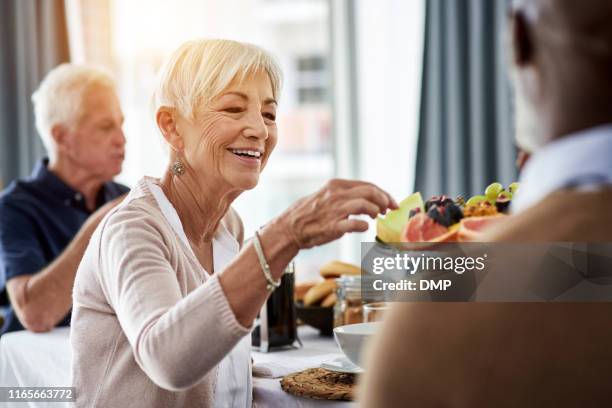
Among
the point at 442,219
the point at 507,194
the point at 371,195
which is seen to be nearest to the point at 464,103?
the point at 507,194

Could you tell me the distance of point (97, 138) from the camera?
8.22ft

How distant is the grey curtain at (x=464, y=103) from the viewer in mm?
3168

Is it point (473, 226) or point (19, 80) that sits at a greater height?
point (19, 80)

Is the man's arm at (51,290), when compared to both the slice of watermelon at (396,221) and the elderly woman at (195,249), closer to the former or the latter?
the elderly woman at (195,249)

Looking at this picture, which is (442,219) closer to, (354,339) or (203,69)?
(354,339)

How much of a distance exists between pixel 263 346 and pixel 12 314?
1.03 metres

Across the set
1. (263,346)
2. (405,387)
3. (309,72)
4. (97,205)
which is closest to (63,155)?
(97,205)

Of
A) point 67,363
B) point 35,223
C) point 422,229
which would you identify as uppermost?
point 422,229

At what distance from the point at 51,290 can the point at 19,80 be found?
7.06 ft

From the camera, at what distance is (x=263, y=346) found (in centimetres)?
158

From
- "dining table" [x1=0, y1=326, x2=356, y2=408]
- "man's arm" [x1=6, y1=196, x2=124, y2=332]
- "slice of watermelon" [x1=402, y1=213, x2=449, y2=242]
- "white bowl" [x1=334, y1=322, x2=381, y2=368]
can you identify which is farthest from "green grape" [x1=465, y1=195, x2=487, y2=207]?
"man's arm" [x1=6, y1=196, x2=124, y2=332]

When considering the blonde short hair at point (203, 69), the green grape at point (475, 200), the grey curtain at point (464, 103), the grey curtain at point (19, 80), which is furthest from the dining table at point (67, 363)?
the grey curtain at point (19, 80)

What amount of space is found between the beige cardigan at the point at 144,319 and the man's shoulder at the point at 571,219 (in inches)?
19.5

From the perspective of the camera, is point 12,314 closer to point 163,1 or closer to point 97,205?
point 97,205
